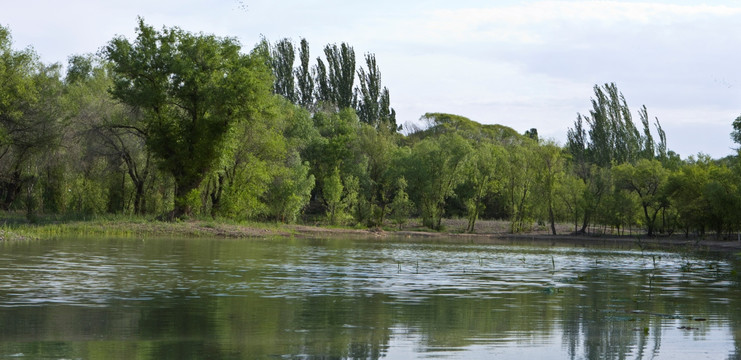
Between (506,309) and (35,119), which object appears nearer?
(506,309)

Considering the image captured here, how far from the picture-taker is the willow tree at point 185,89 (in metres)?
55.0

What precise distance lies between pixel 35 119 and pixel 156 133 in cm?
848

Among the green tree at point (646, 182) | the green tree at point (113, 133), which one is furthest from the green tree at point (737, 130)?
the green tree at point (113, 133)

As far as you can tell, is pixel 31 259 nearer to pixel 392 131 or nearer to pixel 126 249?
pixel 126 249

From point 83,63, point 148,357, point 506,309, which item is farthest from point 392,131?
point 148,357

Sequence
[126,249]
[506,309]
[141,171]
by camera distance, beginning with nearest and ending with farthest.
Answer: [506,309], [126,249], [141,171]

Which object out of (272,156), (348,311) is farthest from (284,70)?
(348,311)

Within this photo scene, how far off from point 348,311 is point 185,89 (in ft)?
140

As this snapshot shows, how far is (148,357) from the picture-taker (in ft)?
33.8

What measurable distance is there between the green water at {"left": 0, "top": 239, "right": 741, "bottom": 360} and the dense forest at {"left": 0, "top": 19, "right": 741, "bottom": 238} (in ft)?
92.1

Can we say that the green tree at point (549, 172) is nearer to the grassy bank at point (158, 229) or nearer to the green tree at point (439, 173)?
the green tree at point (439, 173)

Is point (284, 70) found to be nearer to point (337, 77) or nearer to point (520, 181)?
point (337, 77)

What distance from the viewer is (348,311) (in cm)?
1580

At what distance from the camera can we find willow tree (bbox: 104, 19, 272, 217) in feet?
181
